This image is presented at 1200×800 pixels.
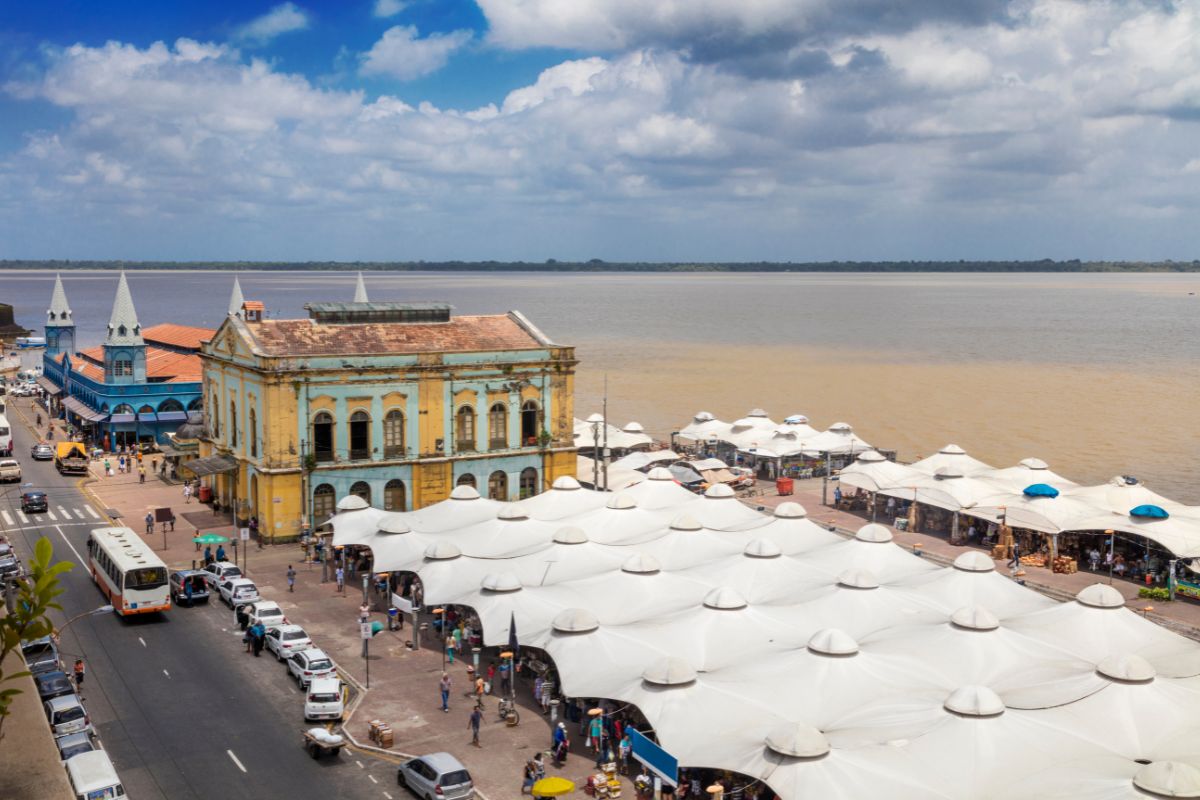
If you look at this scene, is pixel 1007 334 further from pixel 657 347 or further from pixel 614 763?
pixel 614 763

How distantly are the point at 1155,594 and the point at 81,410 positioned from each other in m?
68.6

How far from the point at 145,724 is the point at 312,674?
460 cm

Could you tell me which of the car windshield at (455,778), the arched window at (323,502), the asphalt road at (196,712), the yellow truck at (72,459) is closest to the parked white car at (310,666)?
the asphalt road at (196,712)

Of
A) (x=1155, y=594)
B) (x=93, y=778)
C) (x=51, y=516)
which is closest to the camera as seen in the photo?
(x=93, y=778)

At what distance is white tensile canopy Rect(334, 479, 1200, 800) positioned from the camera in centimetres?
2525

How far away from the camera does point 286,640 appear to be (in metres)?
36.6

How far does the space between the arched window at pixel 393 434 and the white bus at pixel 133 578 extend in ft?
46.5

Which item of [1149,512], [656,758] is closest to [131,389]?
[656,758]

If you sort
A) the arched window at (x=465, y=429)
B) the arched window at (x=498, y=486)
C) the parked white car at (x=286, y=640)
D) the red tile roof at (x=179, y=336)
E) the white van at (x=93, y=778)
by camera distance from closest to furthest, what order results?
the white van at (x=93, y=778)
the parked white car at (x=286, y=640)
the arched window at (x=465, y=429)
the arched window at (x=498, y=486)
the red tile roof at (x=179, y=336)

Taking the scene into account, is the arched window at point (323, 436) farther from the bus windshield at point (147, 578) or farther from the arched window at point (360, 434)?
the bus windshield at point (147, 578)

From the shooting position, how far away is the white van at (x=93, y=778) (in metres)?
24.9

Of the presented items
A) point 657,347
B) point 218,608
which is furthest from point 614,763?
point 657,347

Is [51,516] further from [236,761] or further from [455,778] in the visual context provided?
[455,778]

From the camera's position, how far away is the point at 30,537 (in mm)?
52719
